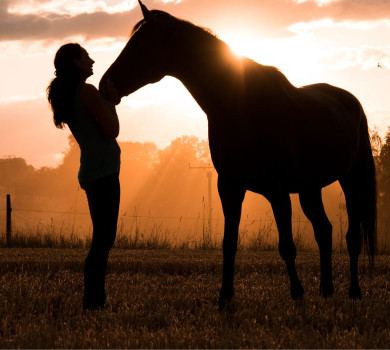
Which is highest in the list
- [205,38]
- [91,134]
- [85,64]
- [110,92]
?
[205,38]

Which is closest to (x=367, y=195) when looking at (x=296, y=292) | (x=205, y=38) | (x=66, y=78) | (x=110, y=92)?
(x=296, y=292)

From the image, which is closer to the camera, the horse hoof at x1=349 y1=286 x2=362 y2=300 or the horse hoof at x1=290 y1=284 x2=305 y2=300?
the horse hoof at x1=290 y1=284 x2=305 y2=300

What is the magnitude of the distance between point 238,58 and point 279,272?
4792 mm

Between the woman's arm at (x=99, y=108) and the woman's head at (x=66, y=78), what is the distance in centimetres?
18

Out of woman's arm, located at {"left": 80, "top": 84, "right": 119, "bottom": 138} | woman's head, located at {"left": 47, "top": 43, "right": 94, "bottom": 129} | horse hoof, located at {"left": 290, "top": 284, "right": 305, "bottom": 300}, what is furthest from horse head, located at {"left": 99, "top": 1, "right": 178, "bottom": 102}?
horse hoof, located at {"left": 290, "top": 284, "right": 305, "bottom": 300}

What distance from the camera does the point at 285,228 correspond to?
615 centimetres

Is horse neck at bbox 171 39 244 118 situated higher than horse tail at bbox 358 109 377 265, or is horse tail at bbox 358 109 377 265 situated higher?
horse neck at bbox 171 39 244 118

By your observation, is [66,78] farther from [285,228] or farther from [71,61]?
[285,228]

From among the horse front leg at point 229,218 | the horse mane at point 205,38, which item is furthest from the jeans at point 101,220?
the horse mane at point 205,38

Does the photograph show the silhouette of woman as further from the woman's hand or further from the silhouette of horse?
the silhouette of horse

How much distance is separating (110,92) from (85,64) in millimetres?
340

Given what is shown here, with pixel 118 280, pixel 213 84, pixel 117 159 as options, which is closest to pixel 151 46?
pixel 213 84

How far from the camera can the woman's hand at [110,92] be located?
5508 mm

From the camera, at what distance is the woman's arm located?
17.0 feet
